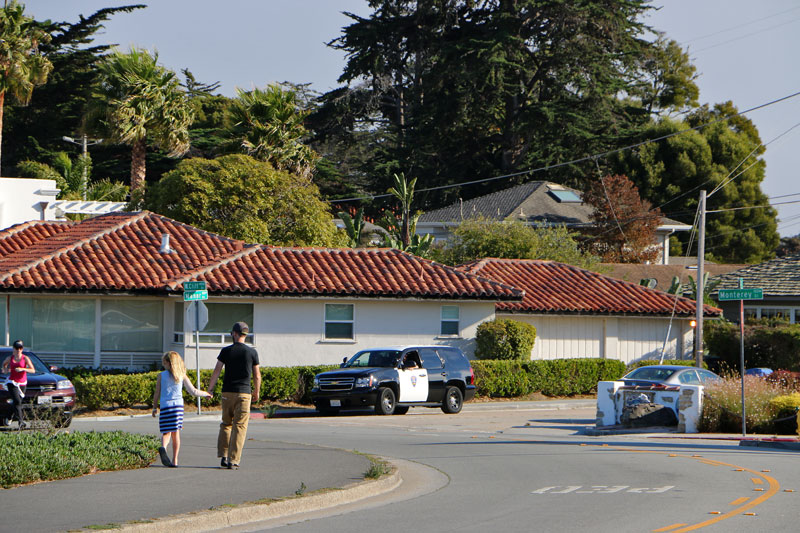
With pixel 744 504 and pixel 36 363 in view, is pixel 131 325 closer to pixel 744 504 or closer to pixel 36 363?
pixel 36 363

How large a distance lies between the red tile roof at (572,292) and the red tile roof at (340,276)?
2.96 meters

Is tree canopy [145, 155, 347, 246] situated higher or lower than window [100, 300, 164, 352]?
higher

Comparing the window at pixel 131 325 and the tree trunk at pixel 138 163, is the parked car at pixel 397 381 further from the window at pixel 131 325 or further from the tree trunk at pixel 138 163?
the tree trunk at pixel 138 163

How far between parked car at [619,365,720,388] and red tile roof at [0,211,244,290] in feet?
44.3

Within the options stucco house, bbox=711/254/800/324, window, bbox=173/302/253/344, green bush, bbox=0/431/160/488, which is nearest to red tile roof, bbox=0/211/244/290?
window, bbox=173/302/253/344

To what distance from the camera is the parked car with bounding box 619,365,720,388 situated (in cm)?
2442

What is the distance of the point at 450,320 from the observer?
1369 inches

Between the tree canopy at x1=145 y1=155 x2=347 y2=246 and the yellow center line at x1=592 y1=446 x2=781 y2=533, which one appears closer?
the yellow center line at x1=592 y1=446 x2=781 y2=533

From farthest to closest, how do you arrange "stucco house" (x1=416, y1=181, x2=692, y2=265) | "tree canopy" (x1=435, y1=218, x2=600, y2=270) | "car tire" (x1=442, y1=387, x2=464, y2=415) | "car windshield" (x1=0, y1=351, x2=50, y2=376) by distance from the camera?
"stucco house" (x1=416, y1=181, x2=692, y2=265), "tree canopy" (x1=435, y1=218, x2=600, y2=270), "car tire" (x1=442, y1=387, x2=464, y2=415), "car windshield" (x1=0, y1=351, x2=50, y2=376)

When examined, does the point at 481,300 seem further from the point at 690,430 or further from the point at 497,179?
the point at 497,179

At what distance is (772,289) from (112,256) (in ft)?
95.3

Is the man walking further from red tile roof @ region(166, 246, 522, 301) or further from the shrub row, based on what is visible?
the shrub row

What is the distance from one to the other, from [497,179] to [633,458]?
52464 millimetres

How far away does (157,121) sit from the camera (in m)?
47.3
